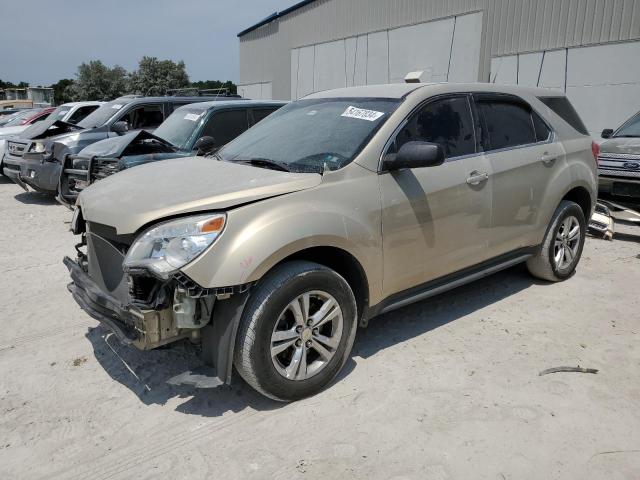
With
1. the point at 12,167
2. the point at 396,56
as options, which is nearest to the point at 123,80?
the point at 396,56

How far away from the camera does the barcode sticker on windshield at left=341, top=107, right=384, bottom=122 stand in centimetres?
360

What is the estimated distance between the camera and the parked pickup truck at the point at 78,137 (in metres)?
8.77

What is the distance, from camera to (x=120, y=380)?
3.40 meters

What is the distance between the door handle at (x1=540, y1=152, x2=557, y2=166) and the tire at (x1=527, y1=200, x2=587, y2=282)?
0.48 m

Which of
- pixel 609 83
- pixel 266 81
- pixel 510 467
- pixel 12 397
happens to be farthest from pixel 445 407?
pixel 266 81

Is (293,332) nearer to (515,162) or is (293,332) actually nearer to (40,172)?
(515,162)

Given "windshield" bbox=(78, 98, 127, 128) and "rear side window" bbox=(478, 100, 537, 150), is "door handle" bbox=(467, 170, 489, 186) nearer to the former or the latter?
"rear side window" bbox=(478, 100, 537, 150)

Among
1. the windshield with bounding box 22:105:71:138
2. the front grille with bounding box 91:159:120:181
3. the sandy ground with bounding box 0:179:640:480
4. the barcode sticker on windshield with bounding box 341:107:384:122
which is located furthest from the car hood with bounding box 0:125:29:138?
the barcode sticker on windshield with bounding box 341:107:384:122

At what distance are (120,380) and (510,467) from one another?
2352mm

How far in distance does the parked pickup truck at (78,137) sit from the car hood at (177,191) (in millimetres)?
5766

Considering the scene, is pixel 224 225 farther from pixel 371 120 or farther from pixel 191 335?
pixel 371 120

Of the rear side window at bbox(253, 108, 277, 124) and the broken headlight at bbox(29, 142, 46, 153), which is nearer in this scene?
the rear side window at bbox(253, 108, 277, 124)

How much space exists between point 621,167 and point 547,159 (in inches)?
145

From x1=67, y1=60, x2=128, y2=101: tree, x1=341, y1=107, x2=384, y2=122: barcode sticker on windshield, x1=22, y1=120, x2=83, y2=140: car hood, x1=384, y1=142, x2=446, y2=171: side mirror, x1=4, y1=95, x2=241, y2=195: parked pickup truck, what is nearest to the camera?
x1=384, y1=142, x2=446, y2=171: side mirror
